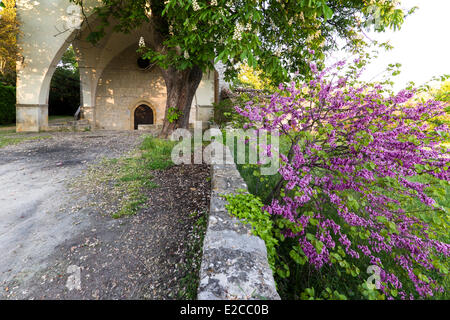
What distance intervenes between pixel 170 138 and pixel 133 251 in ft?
13.5

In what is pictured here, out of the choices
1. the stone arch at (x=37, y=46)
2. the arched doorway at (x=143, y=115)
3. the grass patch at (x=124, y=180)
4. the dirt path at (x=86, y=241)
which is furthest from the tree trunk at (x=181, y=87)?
the arched doorway at (x=143, y=115)

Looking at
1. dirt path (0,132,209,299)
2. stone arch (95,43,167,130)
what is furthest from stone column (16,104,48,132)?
dirt path (0,132,209,299)

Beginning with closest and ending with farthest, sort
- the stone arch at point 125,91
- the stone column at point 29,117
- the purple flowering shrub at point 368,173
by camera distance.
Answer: the purple flowering shrub at point 368,173 < the stone column at point 29,117 < the stone arch at point 125,91

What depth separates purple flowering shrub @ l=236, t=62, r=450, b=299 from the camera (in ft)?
4.59

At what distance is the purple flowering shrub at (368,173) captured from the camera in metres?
1.40

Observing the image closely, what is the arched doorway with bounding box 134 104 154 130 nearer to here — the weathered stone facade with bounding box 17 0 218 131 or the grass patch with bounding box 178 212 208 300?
the weathered stone facade with bounding box 17 0 218 131

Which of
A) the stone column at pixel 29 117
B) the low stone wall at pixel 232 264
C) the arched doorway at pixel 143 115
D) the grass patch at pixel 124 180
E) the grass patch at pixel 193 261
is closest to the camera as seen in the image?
the low stone wall at pixel 232 264

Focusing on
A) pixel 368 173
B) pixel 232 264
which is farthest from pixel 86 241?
pixel 368 173

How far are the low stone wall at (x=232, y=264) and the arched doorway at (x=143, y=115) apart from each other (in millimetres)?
11883

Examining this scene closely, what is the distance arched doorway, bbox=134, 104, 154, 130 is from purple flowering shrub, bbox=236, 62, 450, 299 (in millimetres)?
11563

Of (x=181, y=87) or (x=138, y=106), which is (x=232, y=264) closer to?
(x=181, y=87)

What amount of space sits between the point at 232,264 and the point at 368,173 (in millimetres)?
1120

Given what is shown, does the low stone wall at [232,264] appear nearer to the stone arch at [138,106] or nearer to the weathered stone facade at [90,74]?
the weathered stone facade at [90,74]

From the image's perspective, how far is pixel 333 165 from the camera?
5.65 ft
